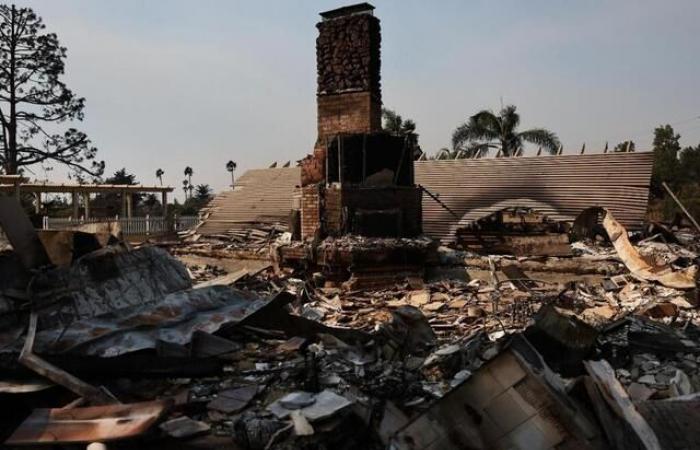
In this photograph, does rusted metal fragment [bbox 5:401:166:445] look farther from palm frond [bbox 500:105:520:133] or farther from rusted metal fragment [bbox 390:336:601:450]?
palm frond [bbox 500:105:520:133]

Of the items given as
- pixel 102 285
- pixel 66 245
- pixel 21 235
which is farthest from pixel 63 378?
pixel 66 245

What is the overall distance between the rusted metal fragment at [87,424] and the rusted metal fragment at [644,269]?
711 centimetres

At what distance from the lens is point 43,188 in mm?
18828

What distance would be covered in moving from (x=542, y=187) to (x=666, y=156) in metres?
20.5

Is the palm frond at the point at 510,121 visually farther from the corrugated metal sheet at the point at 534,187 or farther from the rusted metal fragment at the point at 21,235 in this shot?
the rusted metal fragment at the point at 21,235

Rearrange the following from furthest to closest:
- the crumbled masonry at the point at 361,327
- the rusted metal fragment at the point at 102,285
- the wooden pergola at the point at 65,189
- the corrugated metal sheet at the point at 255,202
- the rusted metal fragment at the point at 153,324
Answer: the wooden pergola at the point at 65,189 < the corrugated metal sheet at the point at 255,202 < the rusted metal fragment at the point at 102,285 < the rusted metal fragment at the point at 153,324 < the crumbled masonry at the point at 361,327

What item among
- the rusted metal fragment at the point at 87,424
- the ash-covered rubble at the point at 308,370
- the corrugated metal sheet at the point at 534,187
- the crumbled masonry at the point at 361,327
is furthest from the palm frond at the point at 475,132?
the rusted metal fragment at the point at 87,424

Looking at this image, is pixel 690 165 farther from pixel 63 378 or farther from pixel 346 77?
pixel 63 378

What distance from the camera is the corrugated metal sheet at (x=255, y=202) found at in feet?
47.9

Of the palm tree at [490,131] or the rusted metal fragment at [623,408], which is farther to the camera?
the palm tree at [490,131]

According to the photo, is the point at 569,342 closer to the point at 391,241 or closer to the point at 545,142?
the point at 391,241

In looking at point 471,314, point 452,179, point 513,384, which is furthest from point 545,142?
point 513,384

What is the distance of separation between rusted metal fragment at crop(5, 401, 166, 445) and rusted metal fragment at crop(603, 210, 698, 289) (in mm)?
7112

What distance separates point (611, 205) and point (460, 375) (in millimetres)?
8003
